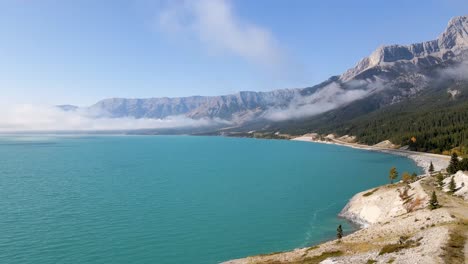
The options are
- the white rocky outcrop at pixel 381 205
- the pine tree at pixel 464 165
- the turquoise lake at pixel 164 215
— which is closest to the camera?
A: the turquoise lake at pixel 164 215

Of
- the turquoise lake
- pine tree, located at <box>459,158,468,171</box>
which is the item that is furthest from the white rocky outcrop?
pine tree, located at <box>459,158,468,171</box>

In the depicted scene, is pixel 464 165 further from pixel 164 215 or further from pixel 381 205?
pixel 164 215

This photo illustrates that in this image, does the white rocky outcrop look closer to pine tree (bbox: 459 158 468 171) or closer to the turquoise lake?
the turquoise lake

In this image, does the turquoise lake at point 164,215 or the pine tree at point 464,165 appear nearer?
the turquoise lake at point 164,215

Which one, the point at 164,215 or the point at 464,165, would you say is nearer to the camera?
the point at 164,215

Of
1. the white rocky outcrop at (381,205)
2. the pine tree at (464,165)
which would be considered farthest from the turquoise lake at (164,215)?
the pine tree at (464,165)

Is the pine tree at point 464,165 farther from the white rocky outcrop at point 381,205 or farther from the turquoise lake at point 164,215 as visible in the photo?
the turquoise lake at point 164,215

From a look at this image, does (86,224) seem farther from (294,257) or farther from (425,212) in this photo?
(425,212)

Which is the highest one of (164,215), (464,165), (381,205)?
(464,165)

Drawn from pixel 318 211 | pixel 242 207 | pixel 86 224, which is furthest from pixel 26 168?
pixel 318 211

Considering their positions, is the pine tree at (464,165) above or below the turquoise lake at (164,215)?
above

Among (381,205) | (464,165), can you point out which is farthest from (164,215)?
(464,165)
